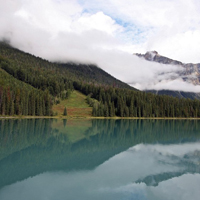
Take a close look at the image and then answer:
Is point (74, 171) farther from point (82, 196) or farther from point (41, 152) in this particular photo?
point (41, 152)

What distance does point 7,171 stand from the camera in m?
22.1

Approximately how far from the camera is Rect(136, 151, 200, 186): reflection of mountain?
72.9 feet

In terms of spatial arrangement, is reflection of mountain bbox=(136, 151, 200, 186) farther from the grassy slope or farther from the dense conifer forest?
the grassy slope

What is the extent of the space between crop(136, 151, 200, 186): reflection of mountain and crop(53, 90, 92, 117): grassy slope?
116 m

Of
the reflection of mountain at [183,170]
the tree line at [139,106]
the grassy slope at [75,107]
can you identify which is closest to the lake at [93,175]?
the reflection of mountain at [183,170]

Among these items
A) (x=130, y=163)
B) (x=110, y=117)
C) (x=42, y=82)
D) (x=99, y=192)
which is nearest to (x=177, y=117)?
(x=110, y=117)

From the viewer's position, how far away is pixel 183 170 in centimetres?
2680

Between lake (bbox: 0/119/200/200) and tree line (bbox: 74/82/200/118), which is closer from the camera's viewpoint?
lake (bbox: 0/119/200/200)

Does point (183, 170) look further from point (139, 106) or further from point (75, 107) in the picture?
point (75, 107)

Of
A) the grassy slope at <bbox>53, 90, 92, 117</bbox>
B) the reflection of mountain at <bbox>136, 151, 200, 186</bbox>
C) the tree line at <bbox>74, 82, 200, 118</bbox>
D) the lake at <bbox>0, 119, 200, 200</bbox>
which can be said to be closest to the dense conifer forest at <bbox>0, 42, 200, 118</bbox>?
the tree line at <bbox>74, 82, 200, 118</bbox>

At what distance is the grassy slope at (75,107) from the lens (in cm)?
14900

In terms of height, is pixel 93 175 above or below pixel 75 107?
below

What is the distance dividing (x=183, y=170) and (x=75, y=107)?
14394 centimetres

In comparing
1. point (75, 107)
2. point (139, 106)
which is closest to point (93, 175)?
point (139, 106)
